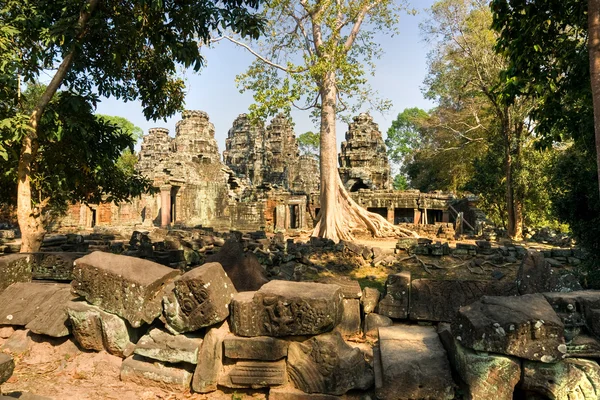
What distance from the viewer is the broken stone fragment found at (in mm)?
3170

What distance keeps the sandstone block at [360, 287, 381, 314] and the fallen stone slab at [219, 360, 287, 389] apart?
152 centimetres

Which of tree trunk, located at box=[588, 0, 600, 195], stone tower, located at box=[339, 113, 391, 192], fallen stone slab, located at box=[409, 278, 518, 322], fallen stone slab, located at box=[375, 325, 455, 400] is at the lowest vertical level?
fallen stone slab, located at box=[375, 325, 455, 400]

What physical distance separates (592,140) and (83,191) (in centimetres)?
892

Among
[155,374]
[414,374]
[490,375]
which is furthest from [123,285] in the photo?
[490,375]

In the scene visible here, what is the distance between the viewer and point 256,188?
83.9ft

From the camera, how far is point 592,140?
583 cm

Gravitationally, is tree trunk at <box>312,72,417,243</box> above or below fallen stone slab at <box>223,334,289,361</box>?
above

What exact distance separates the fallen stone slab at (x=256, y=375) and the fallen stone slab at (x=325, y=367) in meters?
0.09

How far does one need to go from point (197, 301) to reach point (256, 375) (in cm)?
79

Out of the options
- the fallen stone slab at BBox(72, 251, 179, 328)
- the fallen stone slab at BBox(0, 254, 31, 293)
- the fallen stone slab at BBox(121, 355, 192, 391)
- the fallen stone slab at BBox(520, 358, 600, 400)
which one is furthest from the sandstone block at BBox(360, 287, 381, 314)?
the fallen stone slab at BBox(0, 254, 31, 293)

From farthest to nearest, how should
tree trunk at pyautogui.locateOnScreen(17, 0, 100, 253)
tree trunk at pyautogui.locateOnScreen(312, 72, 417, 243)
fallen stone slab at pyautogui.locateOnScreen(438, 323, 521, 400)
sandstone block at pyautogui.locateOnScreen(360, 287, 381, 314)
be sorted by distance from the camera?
tree trunk at pyautogui.locateOnScreen(312, 72, 417, 243), tree trunk at pyautogui.locateOnScreen(17, 0, 100, 253), sandstone block at pyautogui.locateOnScreen(360, 287, 381, 314), fallen stone slab at pyautogui.locateOnScreen(438, 323, 521, 400)

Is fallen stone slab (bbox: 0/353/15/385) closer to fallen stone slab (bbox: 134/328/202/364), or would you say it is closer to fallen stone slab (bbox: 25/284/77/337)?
fallen stone slab (bbox: 134/328/202/364)

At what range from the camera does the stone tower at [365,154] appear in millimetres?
28875

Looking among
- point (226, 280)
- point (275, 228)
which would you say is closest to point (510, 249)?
point (226, 280)
